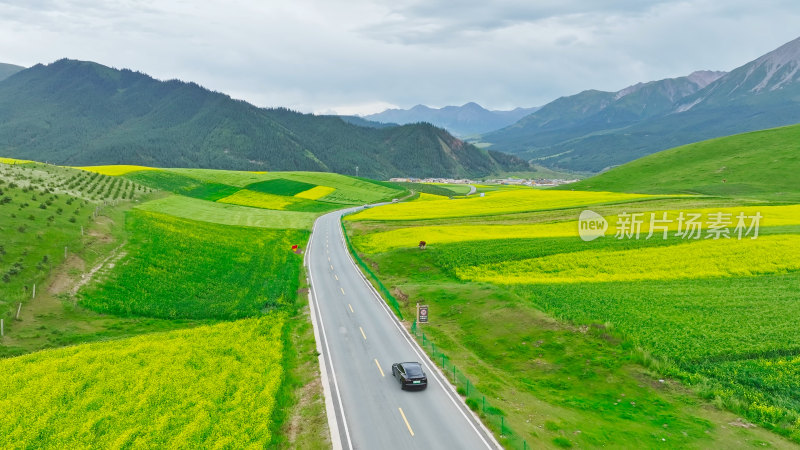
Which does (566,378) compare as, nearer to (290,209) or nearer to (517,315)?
(517,315)

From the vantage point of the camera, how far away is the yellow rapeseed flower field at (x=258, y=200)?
11791 centimetres

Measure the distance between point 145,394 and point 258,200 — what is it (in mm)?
106902

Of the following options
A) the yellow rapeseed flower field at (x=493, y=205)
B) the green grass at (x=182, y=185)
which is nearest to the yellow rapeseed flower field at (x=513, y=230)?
the yellow rapeseed flower field at (x=493, y=205)

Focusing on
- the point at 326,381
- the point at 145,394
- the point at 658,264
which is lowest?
the point at 326,381

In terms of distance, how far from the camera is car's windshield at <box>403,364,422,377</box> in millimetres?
25594

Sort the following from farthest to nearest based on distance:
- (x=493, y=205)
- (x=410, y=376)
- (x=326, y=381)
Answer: (x=493, y=205) < (x=326, y=381) < (x=410, y=376)

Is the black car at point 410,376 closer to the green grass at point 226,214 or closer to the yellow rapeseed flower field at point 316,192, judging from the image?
the green grass at point 226,214

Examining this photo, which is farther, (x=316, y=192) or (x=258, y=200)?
(x=316, y=192)

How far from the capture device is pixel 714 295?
36.1 meters

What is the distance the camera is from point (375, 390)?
84.6 ft

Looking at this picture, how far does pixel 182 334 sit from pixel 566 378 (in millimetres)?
28631

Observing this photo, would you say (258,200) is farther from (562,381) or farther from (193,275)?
(562,381)

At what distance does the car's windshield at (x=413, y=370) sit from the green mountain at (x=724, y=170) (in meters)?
105

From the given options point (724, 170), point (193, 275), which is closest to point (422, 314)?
point (193, 275)
